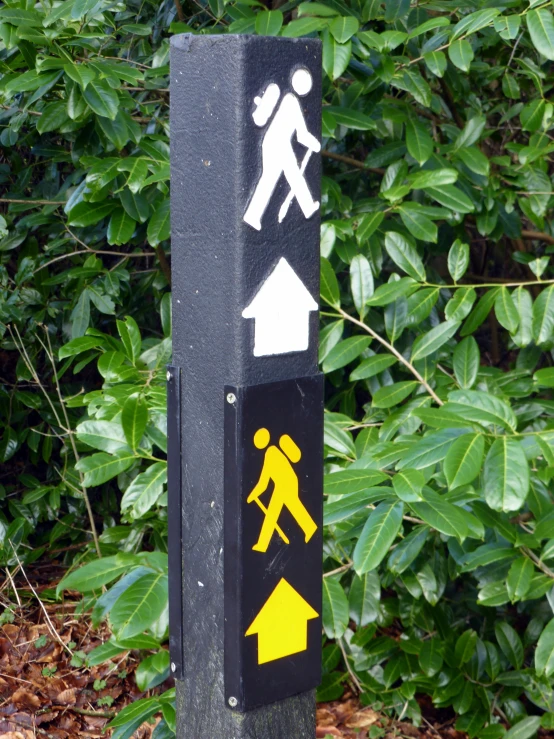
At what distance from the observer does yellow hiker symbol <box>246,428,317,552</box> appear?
1.17 metres

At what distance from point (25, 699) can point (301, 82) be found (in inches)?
88.4

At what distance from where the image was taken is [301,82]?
45.8 inches

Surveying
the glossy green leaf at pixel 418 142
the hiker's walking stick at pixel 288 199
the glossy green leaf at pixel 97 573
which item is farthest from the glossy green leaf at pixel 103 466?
the glossy green leaf at pixel 418 142

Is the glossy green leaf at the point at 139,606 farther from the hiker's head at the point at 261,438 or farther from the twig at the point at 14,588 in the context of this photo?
the twig at the point at 14,588

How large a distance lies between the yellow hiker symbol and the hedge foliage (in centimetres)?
31

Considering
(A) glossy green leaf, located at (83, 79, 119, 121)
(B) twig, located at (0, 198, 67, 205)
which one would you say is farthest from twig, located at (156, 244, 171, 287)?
(A) glossy green leaf, located at (83, 79, 119, 121)

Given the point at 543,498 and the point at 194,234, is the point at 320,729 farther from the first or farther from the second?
the point at 194,234

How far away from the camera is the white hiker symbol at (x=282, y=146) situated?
44.6 inches

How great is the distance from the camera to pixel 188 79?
117 cm

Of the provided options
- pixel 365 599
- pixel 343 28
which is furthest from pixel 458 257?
pixel 365 599

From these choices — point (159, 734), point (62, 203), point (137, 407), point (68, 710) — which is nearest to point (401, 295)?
point (137, 407)

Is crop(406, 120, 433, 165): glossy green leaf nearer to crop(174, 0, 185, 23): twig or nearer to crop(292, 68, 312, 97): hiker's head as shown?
crop(174, 0, 185, 23): twig

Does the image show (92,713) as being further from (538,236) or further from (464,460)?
(538,236)

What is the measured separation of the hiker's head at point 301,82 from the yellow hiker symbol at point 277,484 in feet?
1.48
